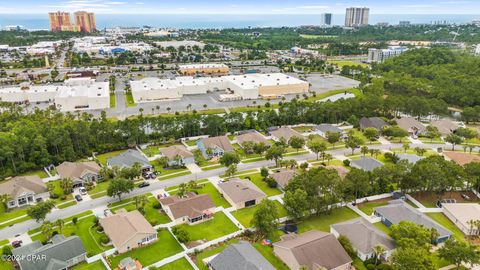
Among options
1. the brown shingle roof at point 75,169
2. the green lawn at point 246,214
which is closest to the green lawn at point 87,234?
→ the brown shingle roof at point 75,169

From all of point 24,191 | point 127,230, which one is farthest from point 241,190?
point 24,191

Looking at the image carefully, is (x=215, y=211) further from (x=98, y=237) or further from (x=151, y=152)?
(x=151, y=152)

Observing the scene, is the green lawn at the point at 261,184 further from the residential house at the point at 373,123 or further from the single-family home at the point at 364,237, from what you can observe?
the residential house at the point at 373,123

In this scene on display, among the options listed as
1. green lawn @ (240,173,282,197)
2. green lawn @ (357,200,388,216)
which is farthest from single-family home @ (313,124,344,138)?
green lawn @ (357,200,388,216)

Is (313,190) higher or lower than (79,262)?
higher

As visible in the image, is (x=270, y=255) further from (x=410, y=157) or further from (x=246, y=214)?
(x=410, y=157)

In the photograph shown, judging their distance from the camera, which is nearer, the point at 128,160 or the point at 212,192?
the point at 212,192

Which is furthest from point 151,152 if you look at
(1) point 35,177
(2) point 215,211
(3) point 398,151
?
(3) point 398,151
